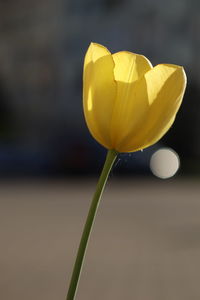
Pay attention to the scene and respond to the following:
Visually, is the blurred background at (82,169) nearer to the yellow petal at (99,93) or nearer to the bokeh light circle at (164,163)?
the bokeh light circle at (164,163)

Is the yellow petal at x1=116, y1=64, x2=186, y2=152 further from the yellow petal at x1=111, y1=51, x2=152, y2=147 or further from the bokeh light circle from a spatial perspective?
the bokeh light circle

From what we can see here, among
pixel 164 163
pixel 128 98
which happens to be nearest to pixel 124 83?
pixel 128 98

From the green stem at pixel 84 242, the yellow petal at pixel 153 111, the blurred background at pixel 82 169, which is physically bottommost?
the green stem at pixel 84 242

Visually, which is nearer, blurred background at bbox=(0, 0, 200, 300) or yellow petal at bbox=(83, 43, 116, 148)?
yellow petal at bbox=(83, 43, 116, 148)

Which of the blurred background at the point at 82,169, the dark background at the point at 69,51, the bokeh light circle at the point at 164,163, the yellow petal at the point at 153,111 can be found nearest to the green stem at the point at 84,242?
the yellow petal at the point at 153,111

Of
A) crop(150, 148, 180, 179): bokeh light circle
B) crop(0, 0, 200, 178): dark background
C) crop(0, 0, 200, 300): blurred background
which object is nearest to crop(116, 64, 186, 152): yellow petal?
crop(0, 0, 200, 300): blurred background

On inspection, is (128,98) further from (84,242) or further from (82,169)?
(82,169)

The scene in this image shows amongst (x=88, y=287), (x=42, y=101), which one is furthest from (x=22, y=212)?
(x=42, y=101)
